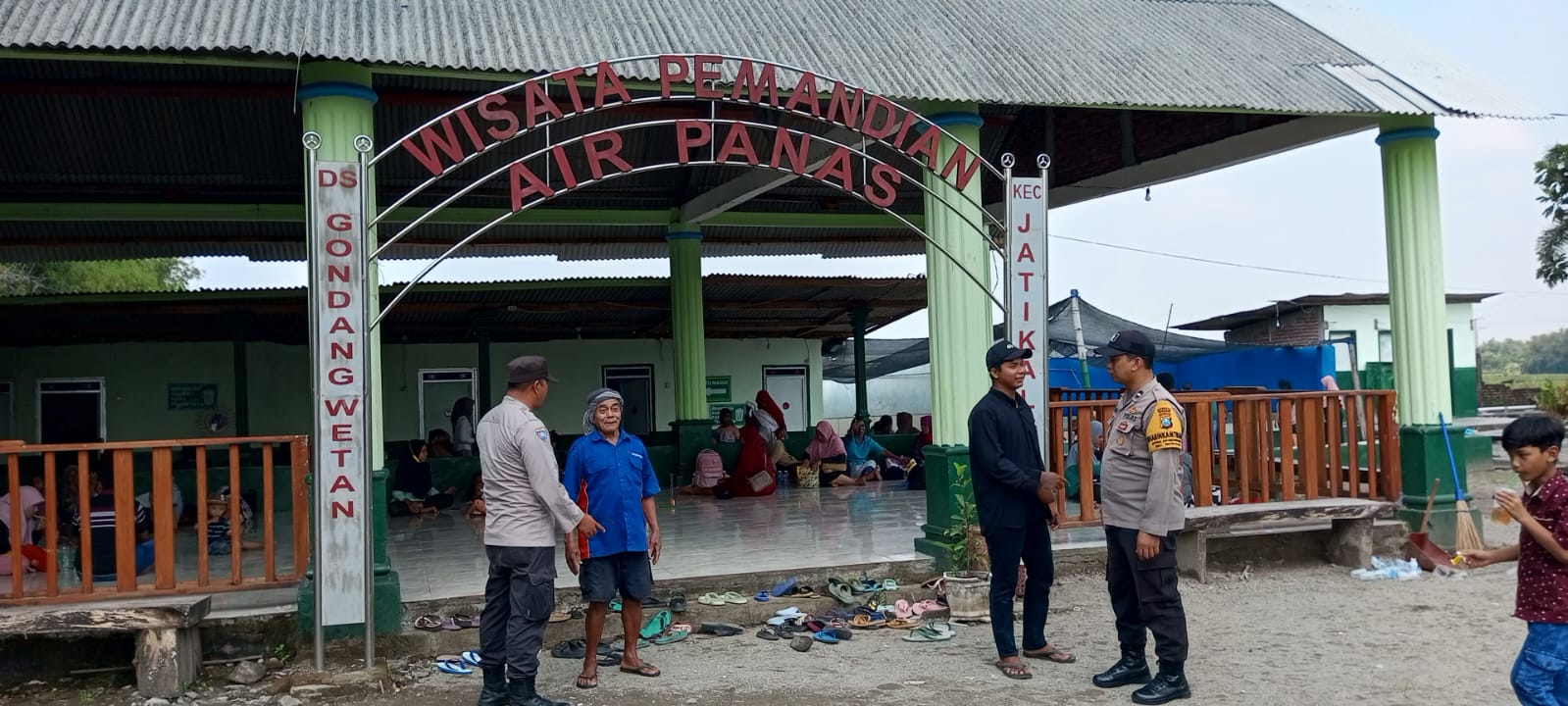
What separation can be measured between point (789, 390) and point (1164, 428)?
47.0 ft

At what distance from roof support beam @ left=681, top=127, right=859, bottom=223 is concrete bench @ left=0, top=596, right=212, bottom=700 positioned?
525cm

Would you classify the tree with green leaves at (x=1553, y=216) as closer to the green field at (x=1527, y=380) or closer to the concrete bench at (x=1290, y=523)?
the green field at (x=1527, y=380)

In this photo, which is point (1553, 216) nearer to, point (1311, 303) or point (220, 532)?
point (1311, 303)

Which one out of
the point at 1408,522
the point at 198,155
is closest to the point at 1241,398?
the point at 1408,522

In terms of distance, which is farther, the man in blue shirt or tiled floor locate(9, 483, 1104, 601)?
tiled floor locate(9, 483, 1104, 601)

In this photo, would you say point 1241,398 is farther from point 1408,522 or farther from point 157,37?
point 157,37

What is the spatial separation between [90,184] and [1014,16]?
8.61 metres

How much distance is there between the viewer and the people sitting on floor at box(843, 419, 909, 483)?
14.0 metres

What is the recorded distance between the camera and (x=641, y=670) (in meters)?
6.07

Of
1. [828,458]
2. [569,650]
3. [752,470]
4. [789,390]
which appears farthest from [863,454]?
[569,650]

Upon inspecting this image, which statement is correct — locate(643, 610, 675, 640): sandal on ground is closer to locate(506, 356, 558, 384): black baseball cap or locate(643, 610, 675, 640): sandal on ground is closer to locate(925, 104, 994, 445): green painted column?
locate(506, 356, 558, 384): black baseball cap

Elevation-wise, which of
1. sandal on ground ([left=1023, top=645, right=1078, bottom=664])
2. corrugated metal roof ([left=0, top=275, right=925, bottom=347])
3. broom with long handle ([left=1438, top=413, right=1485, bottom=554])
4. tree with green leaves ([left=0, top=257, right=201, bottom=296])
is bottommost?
sandal on ground ([left=1023, top=645, right=1078, bottom=664])

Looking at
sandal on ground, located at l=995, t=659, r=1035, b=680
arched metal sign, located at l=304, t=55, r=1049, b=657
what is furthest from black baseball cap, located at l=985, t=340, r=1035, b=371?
arched metal sign, located at l=304, t=55, r=1049, b=657

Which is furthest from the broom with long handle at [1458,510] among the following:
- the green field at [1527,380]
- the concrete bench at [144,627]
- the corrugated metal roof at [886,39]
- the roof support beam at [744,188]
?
the green field at [1527,380]
